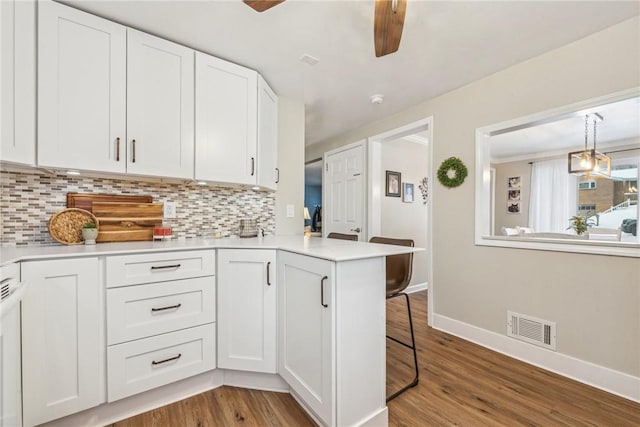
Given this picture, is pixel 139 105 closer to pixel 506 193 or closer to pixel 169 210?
pixel 169 210

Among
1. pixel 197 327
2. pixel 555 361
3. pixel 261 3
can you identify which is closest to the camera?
pixel 261 3

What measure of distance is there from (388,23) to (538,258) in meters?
1.97

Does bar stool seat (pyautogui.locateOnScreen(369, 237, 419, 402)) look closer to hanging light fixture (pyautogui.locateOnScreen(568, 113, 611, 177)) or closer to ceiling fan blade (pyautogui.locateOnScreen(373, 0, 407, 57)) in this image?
ceiling fan blade (pyautogui.locateOnScreen(373, 0, 407, 57))

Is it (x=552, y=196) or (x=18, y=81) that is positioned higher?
(x=18, y=81)

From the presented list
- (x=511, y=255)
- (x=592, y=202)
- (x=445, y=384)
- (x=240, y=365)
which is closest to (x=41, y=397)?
(x=240, y=365)

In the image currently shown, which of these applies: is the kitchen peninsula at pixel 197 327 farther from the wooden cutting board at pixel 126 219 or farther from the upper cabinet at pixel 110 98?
the upper cabinet at pixel 110 98

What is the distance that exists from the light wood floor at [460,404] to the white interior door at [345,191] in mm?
1980

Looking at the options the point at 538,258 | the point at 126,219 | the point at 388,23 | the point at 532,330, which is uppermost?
the point at 388,23

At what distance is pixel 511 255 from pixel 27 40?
11.2 ft

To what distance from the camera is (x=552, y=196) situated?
527 cm

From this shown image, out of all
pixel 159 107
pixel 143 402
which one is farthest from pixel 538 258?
pixel 159 107

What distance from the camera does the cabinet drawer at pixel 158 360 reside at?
54.5 inches

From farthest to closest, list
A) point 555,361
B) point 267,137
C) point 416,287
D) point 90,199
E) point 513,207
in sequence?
1. point 513,207
2. point 416,287
3. point 267,137
4. point 555,361
5. point 90,199

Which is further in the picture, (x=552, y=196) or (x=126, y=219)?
(x=552, y=196)
